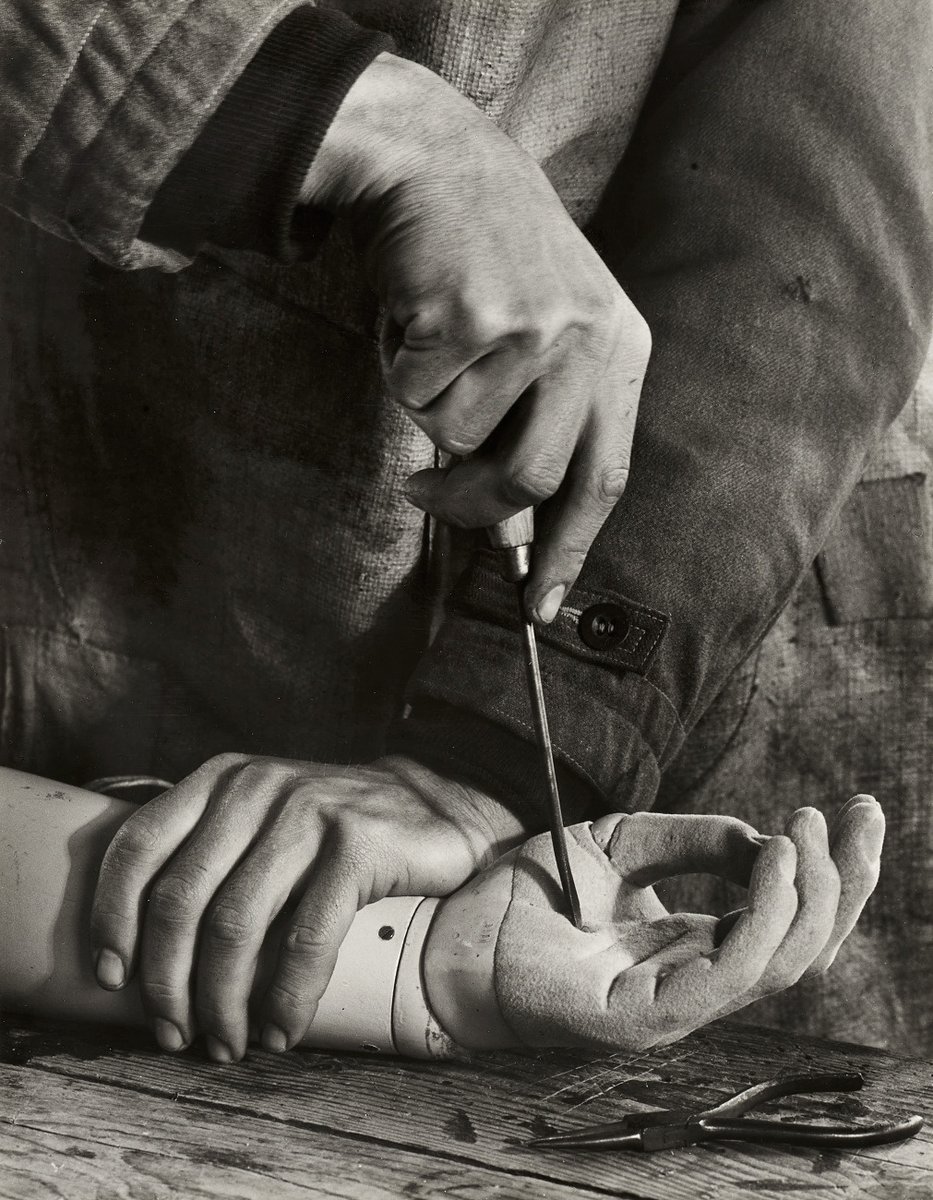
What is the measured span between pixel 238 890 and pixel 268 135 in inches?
11.7

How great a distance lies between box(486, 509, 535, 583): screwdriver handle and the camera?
0.53m

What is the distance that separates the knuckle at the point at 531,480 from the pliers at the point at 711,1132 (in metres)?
0.25

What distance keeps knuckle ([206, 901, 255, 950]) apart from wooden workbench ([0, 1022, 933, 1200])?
0.18 feet

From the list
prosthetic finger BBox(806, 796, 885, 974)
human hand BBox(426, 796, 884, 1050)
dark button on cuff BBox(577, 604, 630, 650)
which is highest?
dark button on cuff BBox(577, 604, 630, 650)

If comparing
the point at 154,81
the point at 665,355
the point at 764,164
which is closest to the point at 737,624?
the point at 665,355

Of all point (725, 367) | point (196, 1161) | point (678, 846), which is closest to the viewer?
point (196, 1161)

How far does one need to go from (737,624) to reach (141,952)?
1.10 ft

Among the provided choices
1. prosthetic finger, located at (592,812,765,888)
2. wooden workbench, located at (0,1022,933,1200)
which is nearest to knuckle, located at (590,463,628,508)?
prosthetic finger, located at (592,812,765,888)

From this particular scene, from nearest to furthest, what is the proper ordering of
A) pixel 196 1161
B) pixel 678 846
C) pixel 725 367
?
pixel 196 1161 < pixel 678 846 < pixel 725 367

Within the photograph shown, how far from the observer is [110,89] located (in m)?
0.44

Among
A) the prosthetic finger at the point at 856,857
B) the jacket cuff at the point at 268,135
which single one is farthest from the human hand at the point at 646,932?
the jacket cuff at the point at 268,135

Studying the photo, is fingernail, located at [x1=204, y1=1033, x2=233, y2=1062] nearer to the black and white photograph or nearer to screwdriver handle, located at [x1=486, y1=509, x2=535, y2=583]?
the black and white photograph

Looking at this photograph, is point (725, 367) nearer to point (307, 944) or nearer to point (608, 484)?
point (608, 484)

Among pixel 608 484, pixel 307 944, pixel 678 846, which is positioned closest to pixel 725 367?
pixel 608 484
